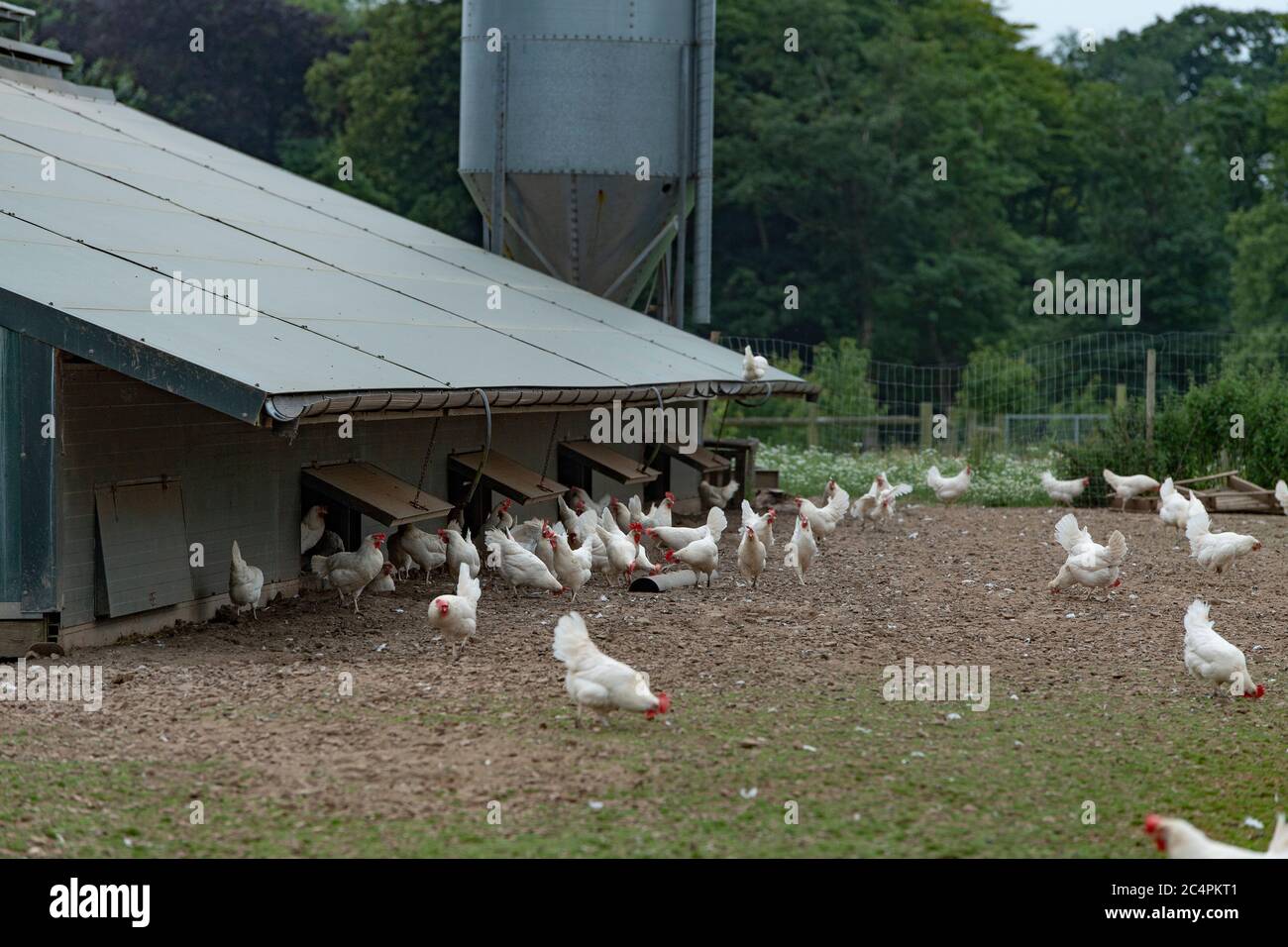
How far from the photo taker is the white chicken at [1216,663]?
946cm

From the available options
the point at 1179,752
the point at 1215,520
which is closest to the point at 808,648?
the point at 1179,752

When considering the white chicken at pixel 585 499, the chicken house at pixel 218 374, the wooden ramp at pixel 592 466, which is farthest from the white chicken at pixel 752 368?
the white chicken at pixel 585 499

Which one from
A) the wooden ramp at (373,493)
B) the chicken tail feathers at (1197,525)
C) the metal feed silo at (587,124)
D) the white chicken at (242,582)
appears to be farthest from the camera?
the metal feed silo at (587,124)

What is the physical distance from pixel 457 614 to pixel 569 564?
2.53 meters

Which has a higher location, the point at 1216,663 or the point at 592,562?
the point at 592,562

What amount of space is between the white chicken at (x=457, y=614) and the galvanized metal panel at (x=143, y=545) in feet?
6.38

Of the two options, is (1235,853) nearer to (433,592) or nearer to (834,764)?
(834,764)

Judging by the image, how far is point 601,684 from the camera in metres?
8.01

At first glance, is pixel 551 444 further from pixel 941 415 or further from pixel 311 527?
pixel 941 415

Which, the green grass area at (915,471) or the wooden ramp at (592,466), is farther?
the green grass area at (915,471)

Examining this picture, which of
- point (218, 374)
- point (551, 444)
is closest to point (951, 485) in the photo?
point (551, 444)

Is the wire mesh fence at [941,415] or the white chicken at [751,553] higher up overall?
the wire mesh fence at [941,415]

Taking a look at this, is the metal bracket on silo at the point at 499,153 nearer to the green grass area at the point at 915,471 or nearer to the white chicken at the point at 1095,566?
the green grass area at the point at 915,471

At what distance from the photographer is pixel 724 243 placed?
48.2 m
